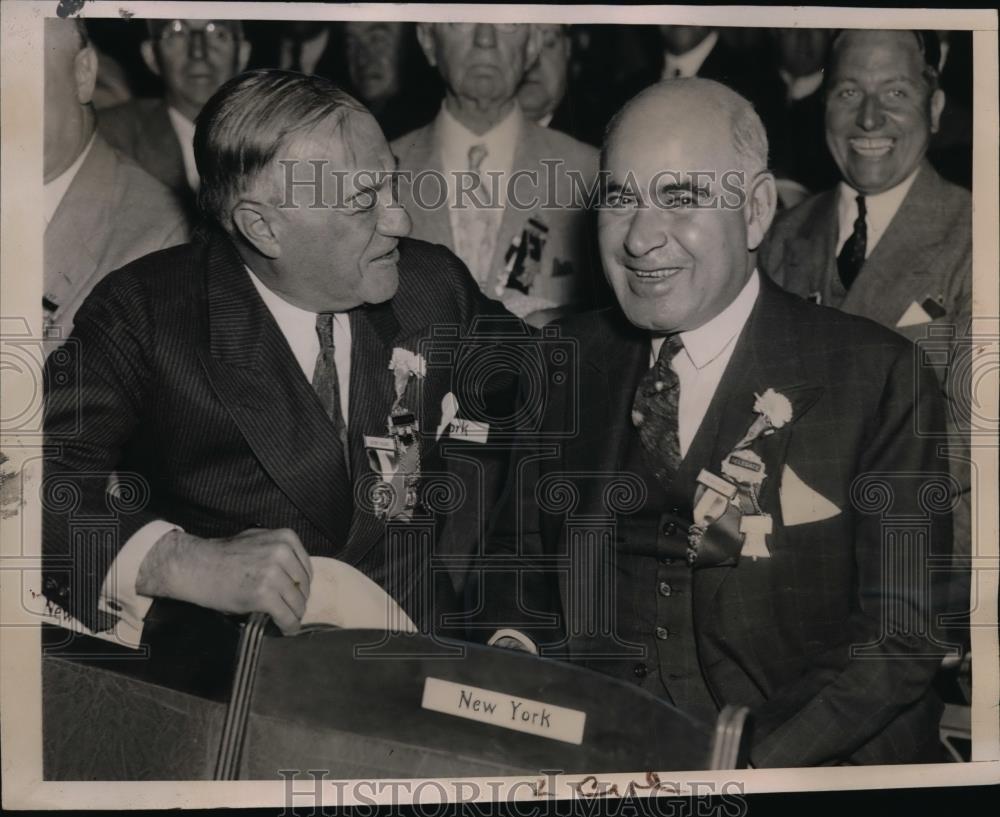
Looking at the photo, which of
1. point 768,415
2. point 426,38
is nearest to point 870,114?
point 768,415

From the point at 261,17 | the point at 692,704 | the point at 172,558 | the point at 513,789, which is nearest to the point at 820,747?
the point at 692,704

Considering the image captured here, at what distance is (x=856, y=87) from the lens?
2.52 metres

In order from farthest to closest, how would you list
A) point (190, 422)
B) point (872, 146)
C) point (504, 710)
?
point (872, 146)
point (504, 710)
point (190, 422)

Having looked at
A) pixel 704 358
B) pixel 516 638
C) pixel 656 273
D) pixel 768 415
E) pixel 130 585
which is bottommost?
pixel 516 638

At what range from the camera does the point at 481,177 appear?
247 centimetres

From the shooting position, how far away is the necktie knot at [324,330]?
2398 mm

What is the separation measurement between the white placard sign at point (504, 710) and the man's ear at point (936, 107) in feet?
4.91

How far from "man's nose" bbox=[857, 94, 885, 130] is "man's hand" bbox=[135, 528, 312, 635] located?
151 cm

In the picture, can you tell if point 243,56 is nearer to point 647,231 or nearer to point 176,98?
point 176,98

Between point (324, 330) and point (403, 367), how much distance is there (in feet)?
0.60

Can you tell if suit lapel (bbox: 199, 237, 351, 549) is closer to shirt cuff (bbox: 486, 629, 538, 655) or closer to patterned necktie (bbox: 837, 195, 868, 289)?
shirt cuff (bbox: 486, 629, 538, 655)

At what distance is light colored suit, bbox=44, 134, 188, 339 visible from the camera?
2.39m

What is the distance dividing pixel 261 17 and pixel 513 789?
1.72 m

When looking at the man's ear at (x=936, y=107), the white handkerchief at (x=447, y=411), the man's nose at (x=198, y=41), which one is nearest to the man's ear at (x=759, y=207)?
the man's ear at (x=936, y=107)
